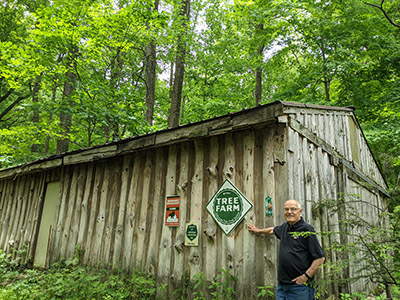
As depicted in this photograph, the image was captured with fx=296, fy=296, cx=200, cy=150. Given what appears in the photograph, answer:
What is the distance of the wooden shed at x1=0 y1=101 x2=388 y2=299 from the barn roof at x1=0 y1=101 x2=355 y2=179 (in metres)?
0.02

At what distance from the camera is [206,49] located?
17.5 meters

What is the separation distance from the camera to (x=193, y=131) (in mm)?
5000

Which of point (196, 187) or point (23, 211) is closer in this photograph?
point (196, 187)

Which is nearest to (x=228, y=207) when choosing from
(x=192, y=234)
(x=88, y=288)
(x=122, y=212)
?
(x=192, y=234)

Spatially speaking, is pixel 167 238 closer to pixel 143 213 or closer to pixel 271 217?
pixel 143 213

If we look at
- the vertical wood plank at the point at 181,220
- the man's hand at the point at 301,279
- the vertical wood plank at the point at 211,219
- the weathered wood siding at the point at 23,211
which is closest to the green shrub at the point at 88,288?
the vertical wood plank at the point at 181,220

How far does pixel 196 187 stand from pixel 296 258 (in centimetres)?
216

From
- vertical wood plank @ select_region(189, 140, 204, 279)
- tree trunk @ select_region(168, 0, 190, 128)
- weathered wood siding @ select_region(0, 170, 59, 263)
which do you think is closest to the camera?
vertical wood plank @ select_region(189, 140, 204, 279)

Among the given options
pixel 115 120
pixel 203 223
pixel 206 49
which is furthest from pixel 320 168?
pixel 206 49

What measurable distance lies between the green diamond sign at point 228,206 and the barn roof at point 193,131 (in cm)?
94

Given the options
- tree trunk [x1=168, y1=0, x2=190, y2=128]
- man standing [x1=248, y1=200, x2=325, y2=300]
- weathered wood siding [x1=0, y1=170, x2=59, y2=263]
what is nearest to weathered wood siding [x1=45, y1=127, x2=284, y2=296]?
man standing [x1=248, y1=200, x2=325, y2=300]

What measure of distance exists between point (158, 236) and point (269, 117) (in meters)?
3.03

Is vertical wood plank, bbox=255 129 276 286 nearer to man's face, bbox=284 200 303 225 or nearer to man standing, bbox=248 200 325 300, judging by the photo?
man standing, bbox=248 200 325 300

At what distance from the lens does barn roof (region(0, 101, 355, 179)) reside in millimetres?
4237
